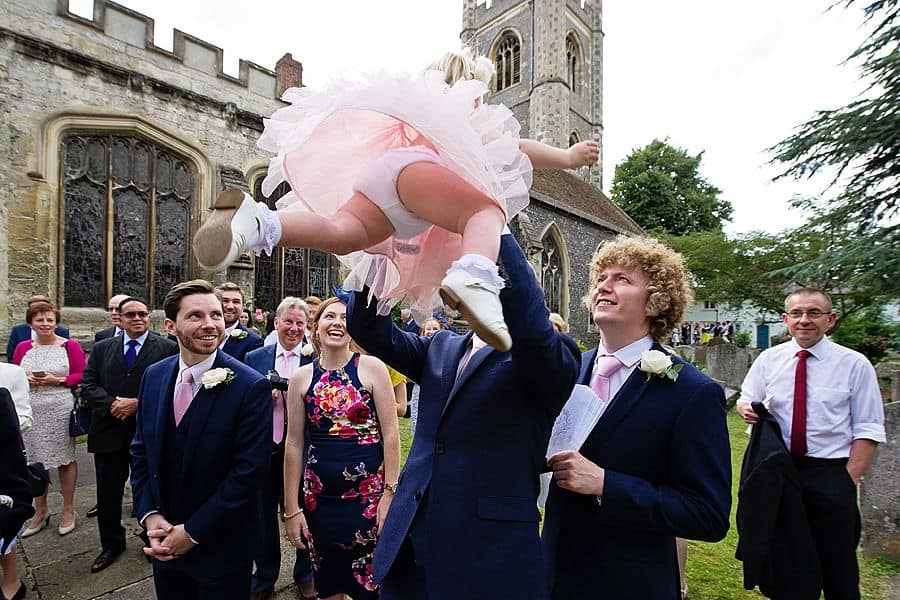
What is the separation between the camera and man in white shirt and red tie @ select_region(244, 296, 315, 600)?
10.5ft

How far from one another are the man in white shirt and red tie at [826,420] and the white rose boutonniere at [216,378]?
10.5ft

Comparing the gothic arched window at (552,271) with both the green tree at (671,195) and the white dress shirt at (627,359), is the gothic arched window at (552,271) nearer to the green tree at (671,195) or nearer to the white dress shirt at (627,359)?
the green tree at (671,195)

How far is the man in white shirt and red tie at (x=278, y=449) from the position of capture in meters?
3.20

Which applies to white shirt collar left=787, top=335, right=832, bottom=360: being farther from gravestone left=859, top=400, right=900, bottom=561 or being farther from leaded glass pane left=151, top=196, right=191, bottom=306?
leaded glass pane left=151, top=196, right=191, bottom=306

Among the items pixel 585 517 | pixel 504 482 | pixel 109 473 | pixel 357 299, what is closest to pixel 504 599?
pixel 504 482

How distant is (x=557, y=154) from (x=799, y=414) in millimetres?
2561

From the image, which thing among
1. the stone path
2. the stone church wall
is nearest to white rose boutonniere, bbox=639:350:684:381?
the stone path

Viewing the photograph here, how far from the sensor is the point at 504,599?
1.41 meters

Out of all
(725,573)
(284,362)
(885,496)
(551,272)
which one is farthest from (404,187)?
(551,272)

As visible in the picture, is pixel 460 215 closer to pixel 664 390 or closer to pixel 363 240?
pixel 363 240

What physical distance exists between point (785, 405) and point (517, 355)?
104 inches

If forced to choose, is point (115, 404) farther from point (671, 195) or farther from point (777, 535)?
point (671, 195)

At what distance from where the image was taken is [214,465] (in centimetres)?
230

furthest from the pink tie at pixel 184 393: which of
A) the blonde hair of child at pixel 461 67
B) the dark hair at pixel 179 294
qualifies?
the blonde hair of child at pixel 461 67
